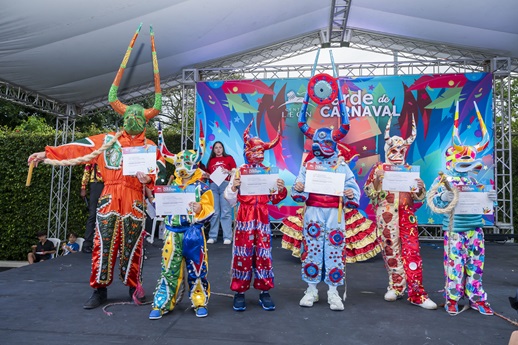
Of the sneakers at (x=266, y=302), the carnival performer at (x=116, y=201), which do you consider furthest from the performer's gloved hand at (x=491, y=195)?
the carnival performer at (x=116, y=201)

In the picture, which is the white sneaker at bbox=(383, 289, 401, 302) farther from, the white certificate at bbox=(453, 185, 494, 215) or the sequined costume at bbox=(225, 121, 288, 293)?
the sequined costume at bbox=(225, 121, 288, 293)

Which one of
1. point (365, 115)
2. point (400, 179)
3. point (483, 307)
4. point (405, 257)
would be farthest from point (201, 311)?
point (365, 115)

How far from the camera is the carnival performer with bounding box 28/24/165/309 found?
3.63m

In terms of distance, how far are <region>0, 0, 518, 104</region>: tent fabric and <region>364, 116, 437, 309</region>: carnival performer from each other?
374cm

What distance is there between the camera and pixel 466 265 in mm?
3604

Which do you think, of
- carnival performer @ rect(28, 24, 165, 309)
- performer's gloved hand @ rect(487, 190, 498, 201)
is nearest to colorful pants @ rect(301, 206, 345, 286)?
performer's gloved hand @ rect(487, 190, 498, 201)

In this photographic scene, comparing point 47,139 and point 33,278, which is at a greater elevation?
point 47,139

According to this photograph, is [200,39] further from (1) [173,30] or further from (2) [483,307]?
(2) [483,307]

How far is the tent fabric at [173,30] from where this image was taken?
5.12 metres

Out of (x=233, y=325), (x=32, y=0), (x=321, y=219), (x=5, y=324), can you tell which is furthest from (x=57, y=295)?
(x=32, y=0)

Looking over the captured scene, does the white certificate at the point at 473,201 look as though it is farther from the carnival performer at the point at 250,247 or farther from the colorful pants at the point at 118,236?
the colorful pants at the point at 118,236

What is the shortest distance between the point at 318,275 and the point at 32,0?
429 cm

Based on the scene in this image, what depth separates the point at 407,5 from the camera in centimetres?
673

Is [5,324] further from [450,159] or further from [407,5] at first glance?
[407,5]
